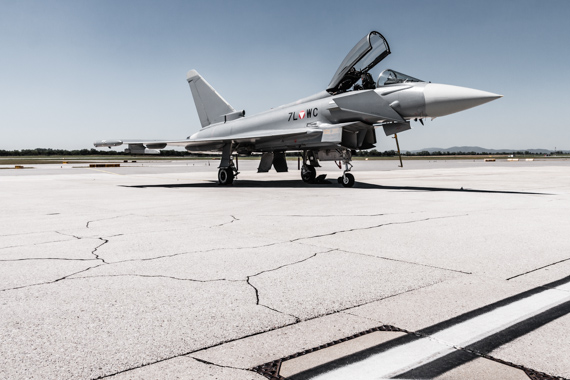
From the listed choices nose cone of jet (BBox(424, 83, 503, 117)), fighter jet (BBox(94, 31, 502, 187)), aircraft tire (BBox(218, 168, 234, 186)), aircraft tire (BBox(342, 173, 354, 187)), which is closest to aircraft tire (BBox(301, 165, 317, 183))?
fighter jet (BBox(94, 31, 502, 187))

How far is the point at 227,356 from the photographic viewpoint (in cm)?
245

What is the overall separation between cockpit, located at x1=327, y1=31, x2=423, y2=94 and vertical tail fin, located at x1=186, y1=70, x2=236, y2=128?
23.1ft

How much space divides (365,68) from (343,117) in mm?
1712

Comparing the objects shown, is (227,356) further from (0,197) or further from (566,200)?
(0,197)

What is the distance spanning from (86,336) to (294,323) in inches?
52.6

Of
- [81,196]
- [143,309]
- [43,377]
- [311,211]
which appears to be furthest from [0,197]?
[43,377]

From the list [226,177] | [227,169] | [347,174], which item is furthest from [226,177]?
[347,174]

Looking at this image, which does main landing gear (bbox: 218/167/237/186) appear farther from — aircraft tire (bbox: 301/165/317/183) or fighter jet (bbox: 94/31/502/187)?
aircraft tire (bbox: 301/165/317/183)

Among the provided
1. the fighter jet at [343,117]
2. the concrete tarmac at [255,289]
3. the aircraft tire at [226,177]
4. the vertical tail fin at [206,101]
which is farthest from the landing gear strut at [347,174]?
the vertical tail fin at [206,101]

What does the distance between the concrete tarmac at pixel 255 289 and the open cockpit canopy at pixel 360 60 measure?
7.49 meters

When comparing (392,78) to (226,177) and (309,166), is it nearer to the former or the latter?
(309,166)

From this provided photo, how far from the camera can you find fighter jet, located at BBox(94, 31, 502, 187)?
40.9 feet

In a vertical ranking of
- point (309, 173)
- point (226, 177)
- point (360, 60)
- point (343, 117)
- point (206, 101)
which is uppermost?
point (360, 60)

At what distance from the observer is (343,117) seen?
14453mm
